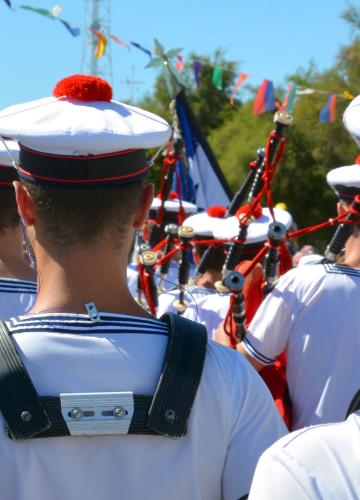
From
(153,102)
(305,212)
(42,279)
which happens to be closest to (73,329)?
(42,279)

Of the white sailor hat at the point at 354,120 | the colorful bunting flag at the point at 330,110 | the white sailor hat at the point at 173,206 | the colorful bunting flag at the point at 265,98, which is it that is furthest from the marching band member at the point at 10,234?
the colorful bunting flag at the point at 330,110

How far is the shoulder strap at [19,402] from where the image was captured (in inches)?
64.6

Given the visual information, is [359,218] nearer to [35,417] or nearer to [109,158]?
[109,158]

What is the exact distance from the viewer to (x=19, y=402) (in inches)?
64.9

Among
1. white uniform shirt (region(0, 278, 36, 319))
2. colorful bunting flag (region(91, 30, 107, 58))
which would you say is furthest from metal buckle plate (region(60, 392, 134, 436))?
colorful bunting flag (region(91, 30, 107, 58))

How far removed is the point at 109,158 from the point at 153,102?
37.4 m

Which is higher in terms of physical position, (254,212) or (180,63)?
(254,212)

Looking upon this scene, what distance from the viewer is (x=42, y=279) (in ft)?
5.99

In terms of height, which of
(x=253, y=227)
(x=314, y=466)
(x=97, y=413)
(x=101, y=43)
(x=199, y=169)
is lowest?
(x=199, y=169)

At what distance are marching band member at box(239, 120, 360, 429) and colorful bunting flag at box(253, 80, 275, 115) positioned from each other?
8.61 meters

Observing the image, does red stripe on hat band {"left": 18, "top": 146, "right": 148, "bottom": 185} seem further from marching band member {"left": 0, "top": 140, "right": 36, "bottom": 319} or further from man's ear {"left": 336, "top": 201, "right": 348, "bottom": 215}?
man's ear {"left": 336, "top": 201, "right": 348, "bottom": 215}

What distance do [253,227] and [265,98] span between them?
24.9ft

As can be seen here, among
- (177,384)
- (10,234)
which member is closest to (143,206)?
(177,384)

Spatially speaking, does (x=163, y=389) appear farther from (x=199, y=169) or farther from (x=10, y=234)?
(x=199, y=169)
